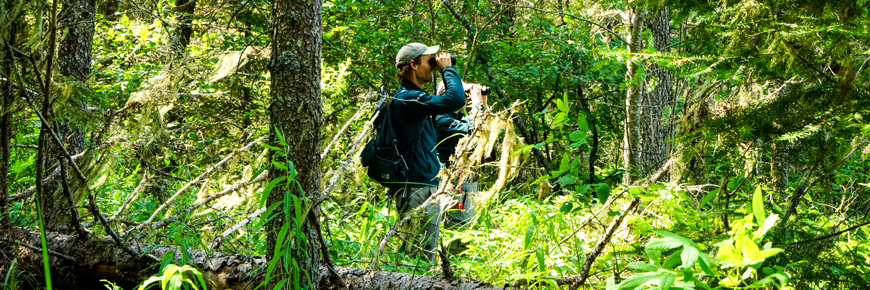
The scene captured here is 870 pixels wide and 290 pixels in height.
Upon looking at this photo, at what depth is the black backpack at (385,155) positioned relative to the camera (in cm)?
387

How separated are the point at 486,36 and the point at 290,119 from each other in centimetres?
540

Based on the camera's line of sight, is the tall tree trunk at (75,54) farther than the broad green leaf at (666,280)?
Yes

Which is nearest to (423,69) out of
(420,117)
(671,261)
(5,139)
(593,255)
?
(420,117)

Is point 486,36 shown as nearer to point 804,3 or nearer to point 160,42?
point 160,42

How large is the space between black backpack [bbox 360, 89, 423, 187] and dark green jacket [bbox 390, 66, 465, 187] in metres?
0.05

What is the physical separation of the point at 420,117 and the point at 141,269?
1.98 metres

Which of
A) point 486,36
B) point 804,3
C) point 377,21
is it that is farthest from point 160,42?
point 804,3

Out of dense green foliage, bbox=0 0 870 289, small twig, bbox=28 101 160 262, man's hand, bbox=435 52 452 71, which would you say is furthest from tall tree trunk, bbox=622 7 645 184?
small twig, bbox=28 101 160 262

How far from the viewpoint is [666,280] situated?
1.47 meters

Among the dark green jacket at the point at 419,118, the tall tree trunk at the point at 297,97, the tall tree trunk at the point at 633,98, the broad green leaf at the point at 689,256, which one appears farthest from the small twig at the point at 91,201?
the tall tree trunk at the point at 633,98

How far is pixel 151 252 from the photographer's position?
302cm

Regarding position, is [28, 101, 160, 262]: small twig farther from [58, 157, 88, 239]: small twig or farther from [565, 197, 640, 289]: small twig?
[565, 197, 640, 289]: small twig

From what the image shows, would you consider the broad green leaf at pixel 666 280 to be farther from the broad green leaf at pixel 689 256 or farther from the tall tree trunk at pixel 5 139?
the tall tree trunk at pixel 5 139

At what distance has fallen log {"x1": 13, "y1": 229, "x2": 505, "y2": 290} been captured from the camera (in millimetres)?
2592
